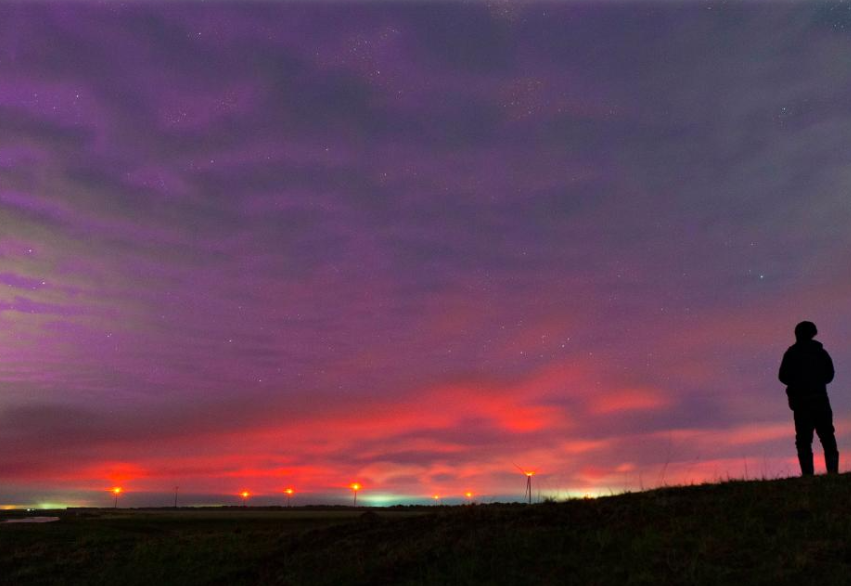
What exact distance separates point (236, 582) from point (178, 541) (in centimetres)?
642

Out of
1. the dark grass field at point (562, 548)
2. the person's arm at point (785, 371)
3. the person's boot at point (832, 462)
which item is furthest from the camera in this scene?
the person's arm at point (785, 371)

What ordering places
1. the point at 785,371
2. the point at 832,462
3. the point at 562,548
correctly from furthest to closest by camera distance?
the point at 785,371, the point at 832,462, the point at 562,548

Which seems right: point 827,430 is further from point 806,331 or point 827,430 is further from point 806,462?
point 806,331

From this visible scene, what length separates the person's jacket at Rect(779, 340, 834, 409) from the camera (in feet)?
49.0

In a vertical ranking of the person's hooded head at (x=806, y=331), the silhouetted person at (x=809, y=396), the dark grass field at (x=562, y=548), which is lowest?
the dark grass field at (x=562, y=548)

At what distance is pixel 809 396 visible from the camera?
49.1 ft

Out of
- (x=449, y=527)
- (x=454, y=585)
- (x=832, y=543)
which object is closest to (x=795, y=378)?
(x=832, y=543)

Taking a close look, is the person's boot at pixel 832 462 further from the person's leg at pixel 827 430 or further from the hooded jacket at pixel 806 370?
the hooded jacket at pixel 806 370

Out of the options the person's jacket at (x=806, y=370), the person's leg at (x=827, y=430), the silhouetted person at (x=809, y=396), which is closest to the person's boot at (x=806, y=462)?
the silhouetted person at (x=809, y=396)

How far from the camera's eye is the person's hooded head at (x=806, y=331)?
15.5m

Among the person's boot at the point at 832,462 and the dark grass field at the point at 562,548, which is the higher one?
the person's boot at the point at 832,462

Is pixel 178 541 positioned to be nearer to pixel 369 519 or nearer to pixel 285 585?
pixel 369 519

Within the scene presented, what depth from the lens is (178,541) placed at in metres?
17.5

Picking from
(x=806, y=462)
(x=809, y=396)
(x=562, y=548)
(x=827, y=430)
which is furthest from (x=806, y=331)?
(x=562, y=548)
